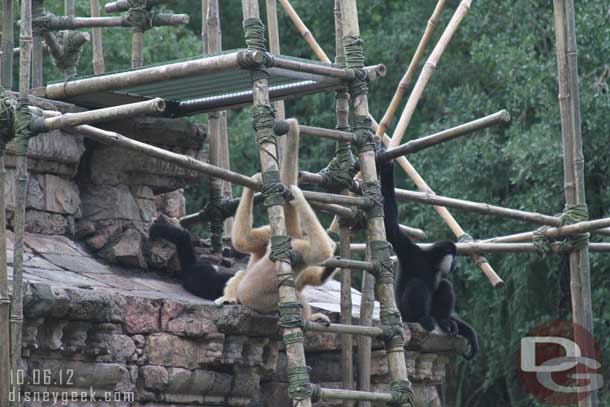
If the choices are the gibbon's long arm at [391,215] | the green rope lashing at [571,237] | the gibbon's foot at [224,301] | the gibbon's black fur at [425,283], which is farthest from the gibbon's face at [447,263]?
the gibbon's foot at [224,301]

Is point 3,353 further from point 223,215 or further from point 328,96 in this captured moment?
point 328,96

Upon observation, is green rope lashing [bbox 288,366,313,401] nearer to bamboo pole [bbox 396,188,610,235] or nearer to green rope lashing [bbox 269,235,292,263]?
green rope lashing [bbox 269,235,292,263]

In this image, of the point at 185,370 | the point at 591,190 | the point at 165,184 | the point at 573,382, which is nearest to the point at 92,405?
the point at 185,370

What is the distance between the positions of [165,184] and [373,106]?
9333mm

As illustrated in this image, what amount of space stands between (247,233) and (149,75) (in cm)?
164

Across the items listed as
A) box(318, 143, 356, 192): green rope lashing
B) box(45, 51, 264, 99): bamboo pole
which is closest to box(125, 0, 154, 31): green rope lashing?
box(45, 51, 264, 99): bamboo pole

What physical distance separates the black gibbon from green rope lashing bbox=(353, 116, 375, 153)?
1.34ft

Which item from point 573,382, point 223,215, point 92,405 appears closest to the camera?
point 92,405

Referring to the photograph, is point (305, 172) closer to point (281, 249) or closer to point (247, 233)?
point (247, 233)

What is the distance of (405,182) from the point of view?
18.4 m

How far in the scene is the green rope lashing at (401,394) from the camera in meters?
8.30

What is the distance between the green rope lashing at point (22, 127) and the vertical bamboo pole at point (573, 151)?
12.9 feet

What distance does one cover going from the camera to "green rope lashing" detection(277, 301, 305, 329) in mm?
7789

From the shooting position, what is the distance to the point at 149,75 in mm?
8086
